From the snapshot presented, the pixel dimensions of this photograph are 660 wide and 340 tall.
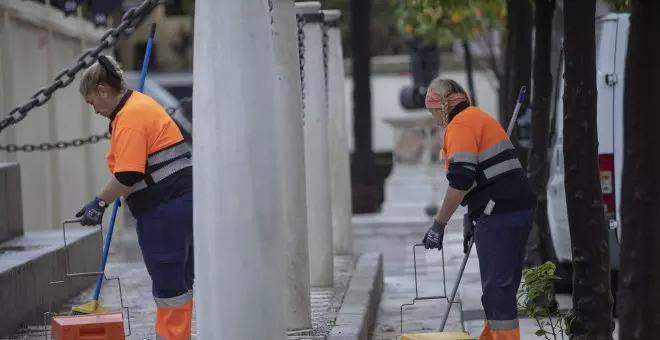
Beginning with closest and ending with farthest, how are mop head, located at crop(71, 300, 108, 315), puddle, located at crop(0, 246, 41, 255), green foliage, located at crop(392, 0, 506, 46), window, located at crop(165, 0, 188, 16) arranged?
mop head, located at crop(71, 300, 108, 315) < puddle, located at crop(0, 246, 41, 255) < green foliage, located at crop(392, 0, 506, 46) < window, located at crop(165, 0, 188, 16)

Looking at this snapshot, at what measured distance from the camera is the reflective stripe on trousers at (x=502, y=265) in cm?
808

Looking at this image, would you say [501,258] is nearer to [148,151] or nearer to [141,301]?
[148,151]

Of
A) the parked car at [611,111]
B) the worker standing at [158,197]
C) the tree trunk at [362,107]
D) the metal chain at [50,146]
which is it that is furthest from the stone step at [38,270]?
the tree trunk at [362,107]

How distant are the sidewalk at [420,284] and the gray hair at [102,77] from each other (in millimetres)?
3087

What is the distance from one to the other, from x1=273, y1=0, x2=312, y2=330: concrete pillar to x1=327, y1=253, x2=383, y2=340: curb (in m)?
0.38

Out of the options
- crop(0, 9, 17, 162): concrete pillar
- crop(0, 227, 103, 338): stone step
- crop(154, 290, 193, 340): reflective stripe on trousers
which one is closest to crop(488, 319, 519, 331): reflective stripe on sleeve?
crop(154, 290, 193, 340): reflective stripe on trousers

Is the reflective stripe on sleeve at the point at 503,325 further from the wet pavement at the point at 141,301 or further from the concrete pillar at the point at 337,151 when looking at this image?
the concrete pillar at the point at 337,151

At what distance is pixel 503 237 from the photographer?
26.6 feet

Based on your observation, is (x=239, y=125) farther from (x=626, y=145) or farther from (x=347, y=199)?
(x=347, y=199)

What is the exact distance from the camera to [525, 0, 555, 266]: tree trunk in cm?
1198

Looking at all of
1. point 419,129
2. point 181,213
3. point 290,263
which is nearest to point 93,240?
point 290,263

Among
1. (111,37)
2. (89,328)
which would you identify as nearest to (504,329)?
(89,328)

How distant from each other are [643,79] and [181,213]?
2.72 m

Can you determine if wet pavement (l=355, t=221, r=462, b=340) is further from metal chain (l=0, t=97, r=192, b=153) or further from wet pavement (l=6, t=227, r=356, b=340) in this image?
metal chain (l=0, t=97, r=192, b=153)
